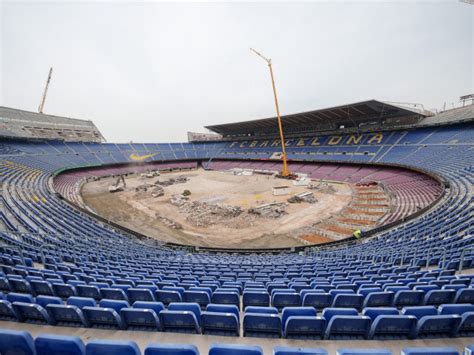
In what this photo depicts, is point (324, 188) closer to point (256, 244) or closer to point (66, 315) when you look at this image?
point (256, 244)

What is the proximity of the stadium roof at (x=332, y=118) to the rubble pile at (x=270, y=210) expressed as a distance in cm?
2557

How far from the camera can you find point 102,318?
3.63 m

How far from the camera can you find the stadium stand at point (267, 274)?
3.53 meters

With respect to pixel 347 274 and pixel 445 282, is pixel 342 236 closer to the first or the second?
pixel 347 274

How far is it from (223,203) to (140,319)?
23156 mm

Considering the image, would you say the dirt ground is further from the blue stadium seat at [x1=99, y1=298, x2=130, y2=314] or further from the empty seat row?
the empty seat row

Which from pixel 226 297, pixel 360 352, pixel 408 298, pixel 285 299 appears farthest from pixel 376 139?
pixel 360 352

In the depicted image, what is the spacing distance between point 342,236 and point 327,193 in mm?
13154

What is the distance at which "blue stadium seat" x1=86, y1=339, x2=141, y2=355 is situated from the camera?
224cm

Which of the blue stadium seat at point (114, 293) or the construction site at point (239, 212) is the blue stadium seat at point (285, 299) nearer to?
the blue stadium seat at point (114, 293)

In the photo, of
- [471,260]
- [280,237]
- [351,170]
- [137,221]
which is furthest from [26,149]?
[351,170]

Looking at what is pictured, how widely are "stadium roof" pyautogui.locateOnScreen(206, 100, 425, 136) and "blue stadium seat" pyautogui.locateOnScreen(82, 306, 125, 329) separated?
1638 inches

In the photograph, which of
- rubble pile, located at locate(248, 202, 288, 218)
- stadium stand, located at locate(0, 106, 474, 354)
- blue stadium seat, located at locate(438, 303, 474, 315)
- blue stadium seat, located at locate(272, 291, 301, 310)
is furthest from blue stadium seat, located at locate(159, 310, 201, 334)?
rubble pile, located at locate(248, 202, 288, 218)

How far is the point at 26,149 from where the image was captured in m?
39.4
